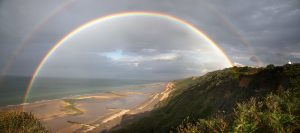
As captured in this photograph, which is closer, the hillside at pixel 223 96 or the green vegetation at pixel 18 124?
the green vegetation at pixel 18 124

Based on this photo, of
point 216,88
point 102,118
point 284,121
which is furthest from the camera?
point 102,118

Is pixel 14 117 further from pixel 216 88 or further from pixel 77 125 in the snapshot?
pixel 216 88

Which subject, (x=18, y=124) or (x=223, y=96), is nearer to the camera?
(x=18, y=124)

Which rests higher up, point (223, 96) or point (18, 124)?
point (18, 124)

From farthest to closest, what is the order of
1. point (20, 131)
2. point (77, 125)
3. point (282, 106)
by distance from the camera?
point (77, 125) < point (20, 131) < point (282, 106)

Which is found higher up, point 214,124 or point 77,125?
point 214,124

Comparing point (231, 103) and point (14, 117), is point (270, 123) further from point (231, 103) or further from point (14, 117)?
point (14, 117)

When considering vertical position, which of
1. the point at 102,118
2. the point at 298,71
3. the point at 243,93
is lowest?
the point at 102,118

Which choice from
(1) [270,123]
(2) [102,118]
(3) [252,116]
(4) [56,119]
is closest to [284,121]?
(1) [270,123]

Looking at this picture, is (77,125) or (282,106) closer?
(282,106)

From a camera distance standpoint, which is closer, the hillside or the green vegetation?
the green vegetation
